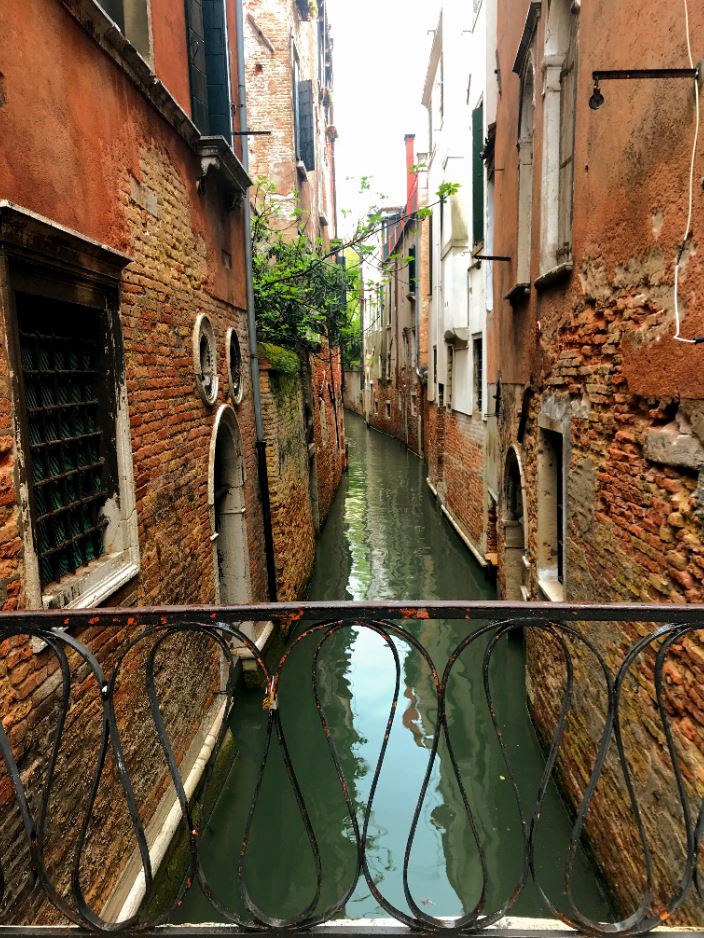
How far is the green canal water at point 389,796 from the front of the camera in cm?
423

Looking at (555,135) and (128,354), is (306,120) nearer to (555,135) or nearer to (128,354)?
(555,135)

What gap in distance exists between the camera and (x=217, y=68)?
618cm

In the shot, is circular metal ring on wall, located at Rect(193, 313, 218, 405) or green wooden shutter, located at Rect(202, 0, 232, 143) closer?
circular metal ring on wall, located at Rect(193, 313, 218, 405)

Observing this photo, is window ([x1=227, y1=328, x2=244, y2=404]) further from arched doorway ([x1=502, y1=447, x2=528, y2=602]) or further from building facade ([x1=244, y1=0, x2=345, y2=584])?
arched doorway ([x1=502, y1=447, x2=528, y2=602])

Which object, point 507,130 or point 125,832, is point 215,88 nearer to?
point 507,130

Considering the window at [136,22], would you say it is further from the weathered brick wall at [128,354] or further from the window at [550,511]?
the window at [550,511]

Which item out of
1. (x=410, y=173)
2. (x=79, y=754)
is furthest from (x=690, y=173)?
(x=410, y=173)

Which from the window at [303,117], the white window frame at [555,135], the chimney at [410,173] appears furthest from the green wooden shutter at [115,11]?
the chimney at [410,173]

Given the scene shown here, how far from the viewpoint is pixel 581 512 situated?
453 centimetres

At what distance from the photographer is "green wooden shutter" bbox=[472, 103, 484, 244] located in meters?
9.13

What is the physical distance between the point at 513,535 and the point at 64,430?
577 cm

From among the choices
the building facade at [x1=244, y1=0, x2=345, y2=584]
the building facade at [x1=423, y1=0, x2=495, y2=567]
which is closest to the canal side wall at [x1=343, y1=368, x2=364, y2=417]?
the building facade at [x1=423, y1=0, x2=495, y2=567]

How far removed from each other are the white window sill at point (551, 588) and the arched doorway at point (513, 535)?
1.89 meters

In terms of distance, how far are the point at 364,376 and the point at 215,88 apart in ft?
125
